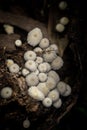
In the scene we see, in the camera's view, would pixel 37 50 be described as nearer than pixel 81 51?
Yes

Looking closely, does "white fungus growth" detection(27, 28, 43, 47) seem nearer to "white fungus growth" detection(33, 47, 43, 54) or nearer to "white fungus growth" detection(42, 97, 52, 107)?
"white fungus growth" detection(33, 47, 43, 54)

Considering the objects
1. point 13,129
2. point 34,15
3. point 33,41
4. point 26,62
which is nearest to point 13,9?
point 34,15

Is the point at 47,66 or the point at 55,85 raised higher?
the point at 47,66

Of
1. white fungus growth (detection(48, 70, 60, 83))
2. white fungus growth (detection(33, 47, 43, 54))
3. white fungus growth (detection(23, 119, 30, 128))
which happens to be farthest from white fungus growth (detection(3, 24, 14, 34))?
white fungus growth (detection(23, 119, 30, 128))

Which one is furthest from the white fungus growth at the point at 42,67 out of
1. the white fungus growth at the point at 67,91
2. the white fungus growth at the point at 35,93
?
the white fungus growth at the point at 67,91

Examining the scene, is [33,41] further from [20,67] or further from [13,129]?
[13,129]

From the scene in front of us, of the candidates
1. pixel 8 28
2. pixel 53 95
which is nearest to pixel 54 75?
pixel 53 95

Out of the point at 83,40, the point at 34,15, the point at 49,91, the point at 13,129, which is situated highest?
the point at 34,15

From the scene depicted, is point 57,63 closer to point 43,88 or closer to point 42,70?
point 42,70
